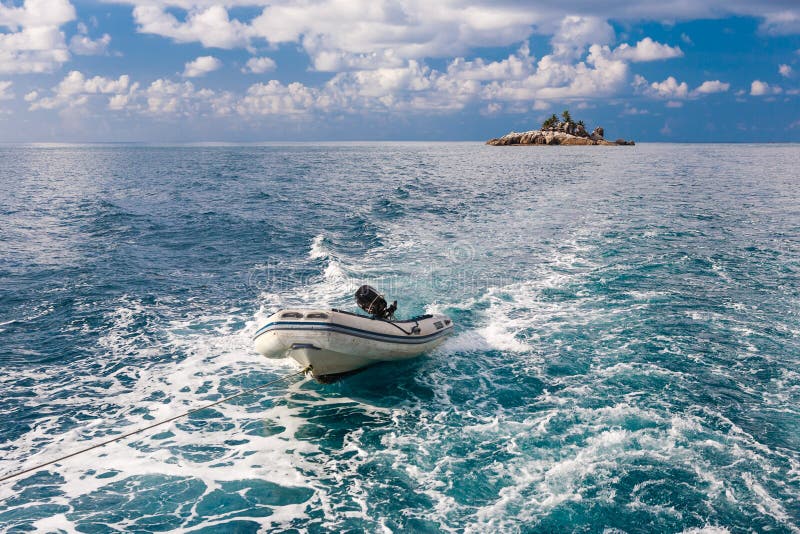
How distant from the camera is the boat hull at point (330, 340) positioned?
13.0 meters

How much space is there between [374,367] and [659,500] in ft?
26.5

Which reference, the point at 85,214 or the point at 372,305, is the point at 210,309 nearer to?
the point at 372,305

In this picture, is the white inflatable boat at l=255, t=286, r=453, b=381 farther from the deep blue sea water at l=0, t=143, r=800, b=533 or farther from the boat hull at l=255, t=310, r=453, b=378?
the deep blue sea water at l=0, t=143, r=800, b=533

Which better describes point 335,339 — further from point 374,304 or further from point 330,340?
point 374,304

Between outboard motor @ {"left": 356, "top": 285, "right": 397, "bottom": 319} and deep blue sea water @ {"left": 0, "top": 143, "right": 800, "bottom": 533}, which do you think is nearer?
deep blue sea water @ {"left": 0, "top": 143, "right": 800, "bottom": 533}

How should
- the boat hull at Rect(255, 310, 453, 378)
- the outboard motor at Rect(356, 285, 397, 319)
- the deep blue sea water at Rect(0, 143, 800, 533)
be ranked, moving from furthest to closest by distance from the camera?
the outboard motor at Rect(356, 285, 397, 319), the boat hull at Rect(255, 310, 453, 378), the deep blue sea water at Rect(0, 143, 800, 533)

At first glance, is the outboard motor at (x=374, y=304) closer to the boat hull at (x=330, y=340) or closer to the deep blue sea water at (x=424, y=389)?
the boat hull at (x=330, y=340)

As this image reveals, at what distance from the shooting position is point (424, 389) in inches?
559

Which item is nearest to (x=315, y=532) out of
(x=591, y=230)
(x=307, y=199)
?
(x=591, y=230)

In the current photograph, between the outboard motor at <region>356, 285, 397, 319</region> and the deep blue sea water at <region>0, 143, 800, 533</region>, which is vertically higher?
the outboard motor at <region>356, 285, 397, 319</region>

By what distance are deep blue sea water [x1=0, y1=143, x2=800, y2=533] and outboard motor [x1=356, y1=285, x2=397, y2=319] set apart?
1.62 metres

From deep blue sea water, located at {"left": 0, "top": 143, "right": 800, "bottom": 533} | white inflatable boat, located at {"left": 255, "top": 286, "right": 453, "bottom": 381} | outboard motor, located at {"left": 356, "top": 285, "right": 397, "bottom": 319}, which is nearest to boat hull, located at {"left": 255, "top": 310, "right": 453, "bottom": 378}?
white inflatable boat, located at {"left": 255, "top": 286, "right": 453, "bottom": 381}

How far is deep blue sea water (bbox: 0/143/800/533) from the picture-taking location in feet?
31.7

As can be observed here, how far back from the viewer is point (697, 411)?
1248 centimetres
